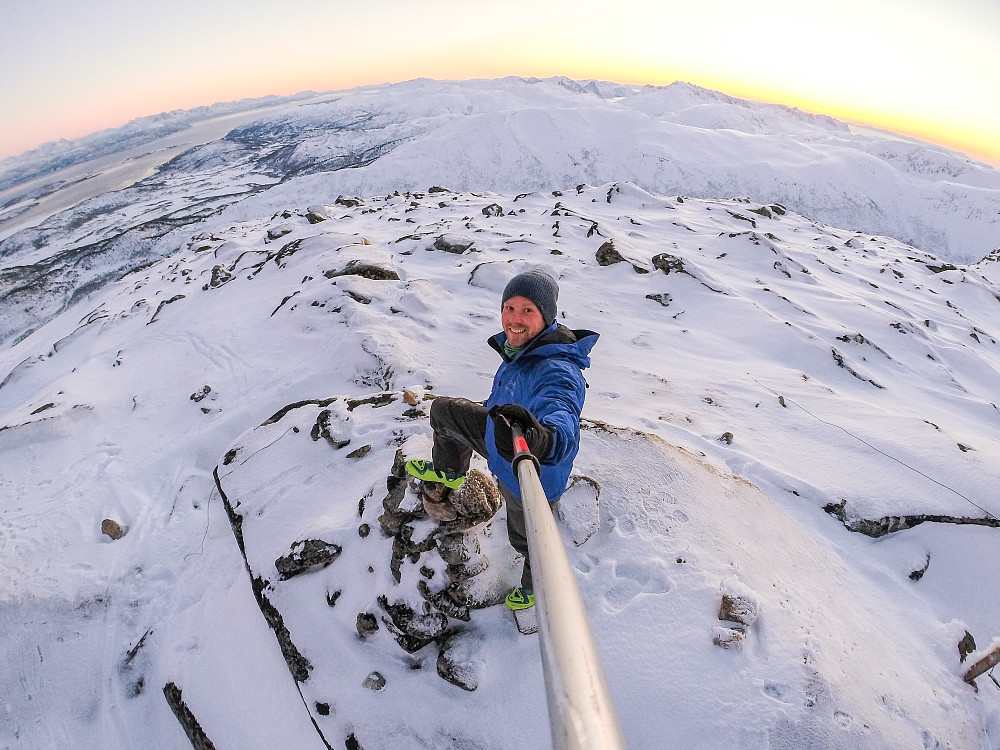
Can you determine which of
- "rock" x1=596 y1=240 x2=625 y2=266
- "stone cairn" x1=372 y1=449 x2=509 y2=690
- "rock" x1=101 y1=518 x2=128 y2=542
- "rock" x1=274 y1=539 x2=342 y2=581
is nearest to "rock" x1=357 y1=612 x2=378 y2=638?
"stone cairn" x1=372 y1=449 x2=509 y2=690

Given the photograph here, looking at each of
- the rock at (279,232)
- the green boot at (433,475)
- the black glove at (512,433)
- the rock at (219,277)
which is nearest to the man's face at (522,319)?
the black glove at (512,433)

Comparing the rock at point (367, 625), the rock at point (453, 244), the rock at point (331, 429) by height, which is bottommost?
the rock at point (367, 625)

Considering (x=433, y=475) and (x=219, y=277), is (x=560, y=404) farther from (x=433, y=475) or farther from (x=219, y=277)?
(x=219, y=277)

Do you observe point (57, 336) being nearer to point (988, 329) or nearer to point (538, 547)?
point (538, 547)

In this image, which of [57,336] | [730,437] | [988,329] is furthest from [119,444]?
[988,329]

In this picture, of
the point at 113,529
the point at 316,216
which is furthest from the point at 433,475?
the point at 316,216

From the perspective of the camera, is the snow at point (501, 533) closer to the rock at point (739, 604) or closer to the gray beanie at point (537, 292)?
the rock at point (739, 604)

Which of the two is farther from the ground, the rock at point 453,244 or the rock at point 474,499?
the rock at point 453,244
